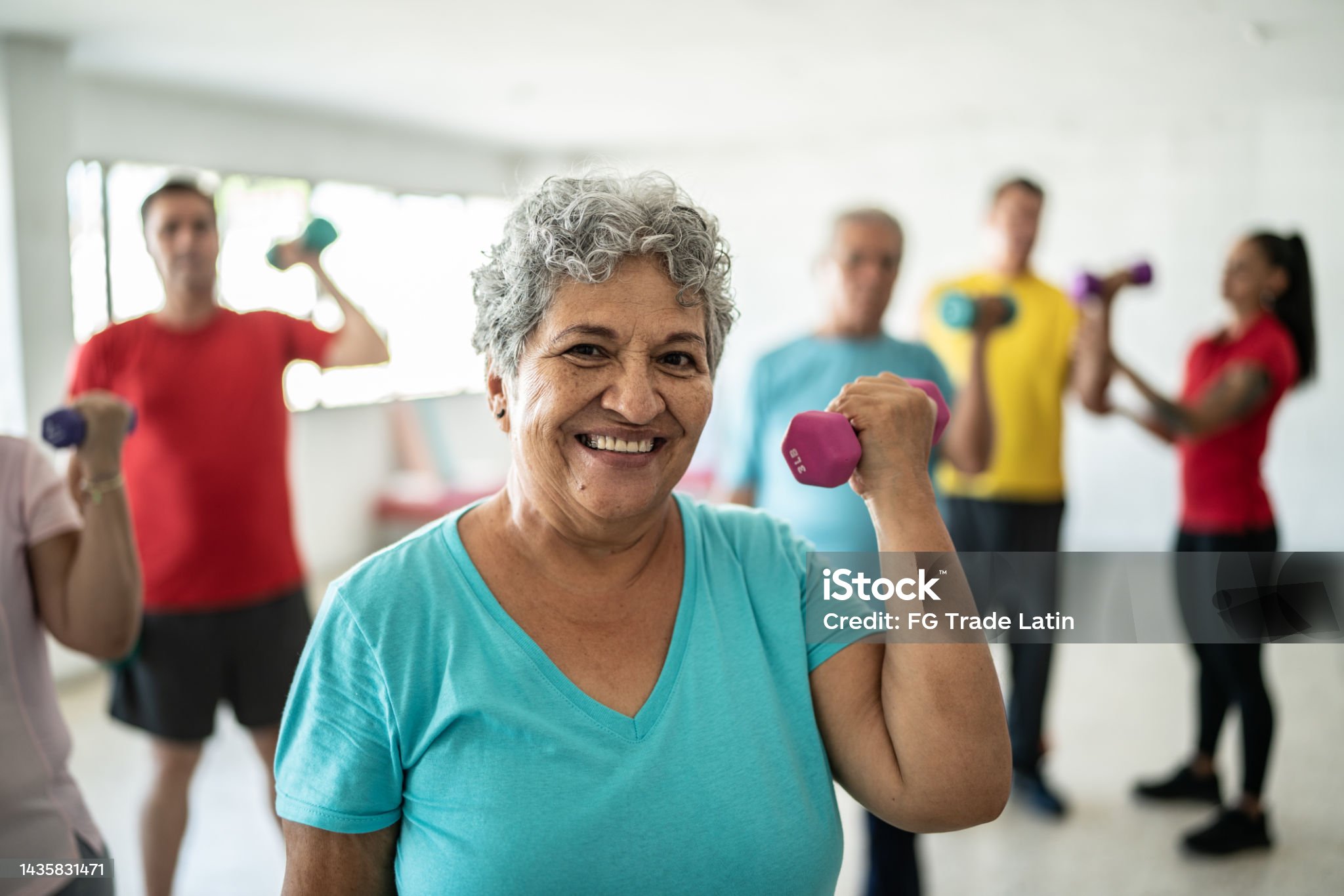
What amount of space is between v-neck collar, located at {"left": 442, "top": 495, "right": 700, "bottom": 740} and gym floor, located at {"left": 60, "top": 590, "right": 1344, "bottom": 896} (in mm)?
1740

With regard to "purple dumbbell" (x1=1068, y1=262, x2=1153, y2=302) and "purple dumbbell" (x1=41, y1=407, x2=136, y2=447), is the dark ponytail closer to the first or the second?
"purple dumbbell" (x1=1068, y1=262, x2=1153, y2=302)

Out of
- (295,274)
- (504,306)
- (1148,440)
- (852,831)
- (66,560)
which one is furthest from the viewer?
(1148,440)

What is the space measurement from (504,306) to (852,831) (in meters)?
2.41

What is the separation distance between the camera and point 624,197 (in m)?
1.18

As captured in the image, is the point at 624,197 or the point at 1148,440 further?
the point at 1148,440

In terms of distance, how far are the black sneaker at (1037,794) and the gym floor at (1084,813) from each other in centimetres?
4

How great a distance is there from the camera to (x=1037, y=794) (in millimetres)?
3246

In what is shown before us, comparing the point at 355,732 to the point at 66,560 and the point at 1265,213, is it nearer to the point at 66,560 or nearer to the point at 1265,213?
the point at 66,560

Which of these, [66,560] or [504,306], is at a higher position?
[504,306]

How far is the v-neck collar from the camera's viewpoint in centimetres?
112

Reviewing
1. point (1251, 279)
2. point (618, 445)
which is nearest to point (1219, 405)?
point (1251, 279)

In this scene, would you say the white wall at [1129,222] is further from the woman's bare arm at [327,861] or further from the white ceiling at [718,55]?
the woman's bare arm at [327,861]

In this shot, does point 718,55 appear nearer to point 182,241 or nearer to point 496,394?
point 182,241

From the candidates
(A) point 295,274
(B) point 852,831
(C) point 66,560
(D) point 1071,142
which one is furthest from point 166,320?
(D) point 1071,142
